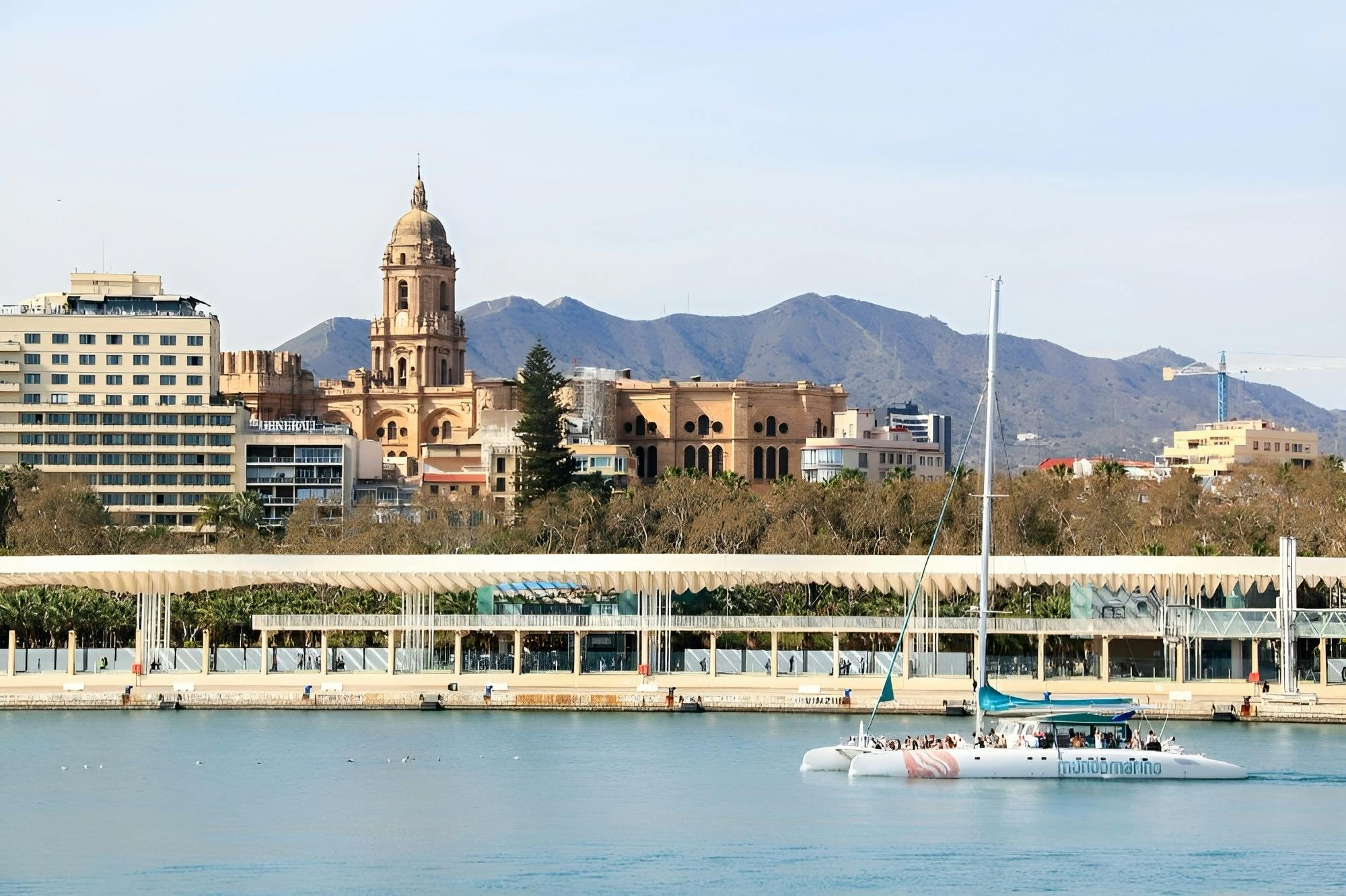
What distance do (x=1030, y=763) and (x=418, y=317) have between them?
136 metres

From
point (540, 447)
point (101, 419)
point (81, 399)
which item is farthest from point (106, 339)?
point (540, 447)

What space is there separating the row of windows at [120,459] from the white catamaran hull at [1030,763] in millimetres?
97151

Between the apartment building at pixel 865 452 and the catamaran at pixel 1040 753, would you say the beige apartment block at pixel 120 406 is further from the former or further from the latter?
the catamaran at pixel 1040 753

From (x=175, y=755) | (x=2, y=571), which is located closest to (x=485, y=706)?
(x=175, y=755)

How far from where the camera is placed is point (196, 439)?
151375 mm

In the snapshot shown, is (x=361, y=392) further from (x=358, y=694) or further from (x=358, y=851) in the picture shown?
(x=358, y=851)

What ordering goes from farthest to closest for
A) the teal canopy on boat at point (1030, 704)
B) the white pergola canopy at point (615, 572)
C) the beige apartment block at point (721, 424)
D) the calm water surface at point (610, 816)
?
1. the beige apartment block at point (721, 424)
2. the white pergola canopy at point (615, 572)
3. the teal canopy on boat at point (1030, 704)
4. the calm water surface at point (610, 816)

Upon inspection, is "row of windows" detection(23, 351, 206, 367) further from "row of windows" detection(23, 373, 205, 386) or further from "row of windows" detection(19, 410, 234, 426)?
"row of windows" detection(19, 410, 234, 426)

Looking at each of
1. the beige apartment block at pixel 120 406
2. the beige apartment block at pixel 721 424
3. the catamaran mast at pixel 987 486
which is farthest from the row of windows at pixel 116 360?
the catamaran mast at pixel 987 486

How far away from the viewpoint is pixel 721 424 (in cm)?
17450

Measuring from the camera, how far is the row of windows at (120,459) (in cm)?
15075

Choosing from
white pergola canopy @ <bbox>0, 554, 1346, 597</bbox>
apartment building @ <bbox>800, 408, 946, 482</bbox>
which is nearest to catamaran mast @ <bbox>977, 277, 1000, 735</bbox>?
white pergola canopy @ <bbox>0, 554, 1346, 597</bbox>

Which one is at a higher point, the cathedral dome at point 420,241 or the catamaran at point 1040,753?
the cathedral dome at point 420,241

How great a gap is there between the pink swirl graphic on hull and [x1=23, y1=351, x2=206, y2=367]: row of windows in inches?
3851
